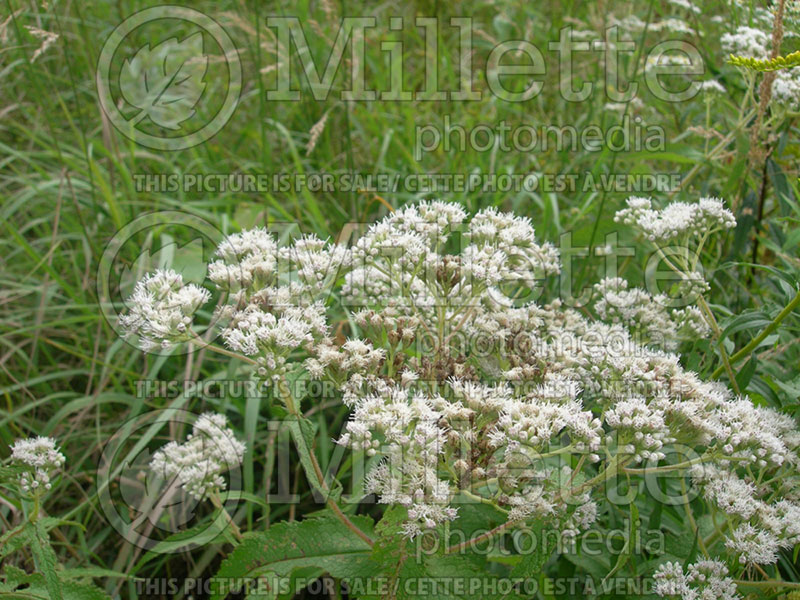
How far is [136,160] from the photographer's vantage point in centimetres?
620

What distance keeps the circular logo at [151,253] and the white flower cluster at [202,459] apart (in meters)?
1.44

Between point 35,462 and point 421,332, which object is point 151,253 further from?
point 421,332

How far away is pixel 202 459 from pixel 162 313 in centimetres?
81

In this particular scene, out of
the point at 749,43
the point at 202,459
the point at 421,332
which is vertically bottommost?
the point at 202,459

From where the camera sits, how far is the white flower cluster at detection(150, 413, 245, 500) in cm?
312

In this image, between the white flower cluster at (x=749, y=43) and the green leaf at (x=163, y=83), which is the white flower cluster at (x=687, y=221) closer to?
the white flower cluster at (x=749, y=43)

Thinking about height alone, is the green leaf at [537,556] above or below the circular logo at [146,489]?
above

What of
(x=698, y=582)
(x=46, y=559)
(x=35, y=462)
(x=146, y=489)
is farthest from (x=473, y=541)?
(x=146, y=489)

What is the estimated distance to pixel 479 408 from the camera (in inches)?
102

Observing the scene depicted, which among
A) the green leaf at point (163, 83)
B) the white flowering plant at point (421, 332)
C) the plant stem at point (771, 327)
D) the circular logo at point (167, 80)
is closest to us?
the white flowering plant at point (421, 332)

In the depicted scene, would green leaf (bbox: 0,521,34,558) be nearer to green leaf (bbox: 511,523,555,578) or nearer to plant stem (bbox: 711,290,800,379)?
green leaf (bbox: 511,523,555,578)

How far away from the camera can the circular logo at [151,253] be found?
15.7ft

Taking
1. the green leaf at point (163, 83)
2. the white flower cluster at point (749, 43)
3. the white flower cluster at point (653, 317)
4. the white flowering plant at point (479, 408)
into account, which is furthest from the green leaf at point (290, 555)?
the green leaf at point (163, 83)

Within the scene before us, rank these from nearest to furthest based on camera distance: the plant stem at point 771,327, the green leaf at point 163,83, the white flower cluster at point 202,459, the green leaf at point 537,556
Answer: the green leaf at point 537,556 < the plant stem at point 771,327 < the white flower cluster at point 202,459 < the green leaf at point 163,83
